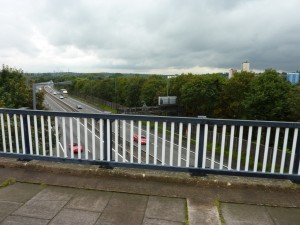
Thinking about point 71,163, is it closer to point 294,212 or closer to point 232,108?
point 294,212

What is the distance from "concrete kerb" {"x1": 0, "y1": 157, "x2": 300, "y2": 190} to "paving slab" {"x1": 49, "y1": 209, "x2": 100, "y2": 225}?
106cm

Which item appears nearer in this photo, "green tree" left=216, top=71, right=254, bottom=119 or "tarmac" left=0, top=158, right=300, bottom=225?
"tarmac" left=0, top=158, right=300, bottom=225

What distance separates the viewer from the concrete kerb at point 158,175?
367 centimetres

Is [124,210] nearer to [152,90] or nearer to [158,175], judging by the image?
[158,175]

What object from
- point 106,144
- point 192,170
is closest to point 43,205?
point 106,144

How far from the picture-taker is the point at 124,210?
2977mm

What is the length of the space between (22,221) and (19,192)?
0.79 meters

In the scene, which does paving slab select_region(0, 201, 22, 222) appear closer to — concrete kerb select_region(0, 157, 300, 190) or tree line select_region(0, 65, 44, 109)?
concrete kerb select_region(0, 157, 300, 190)

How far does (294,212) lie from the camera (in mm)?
3018

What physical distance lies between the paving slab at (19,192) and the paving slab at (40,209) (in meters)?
0.18

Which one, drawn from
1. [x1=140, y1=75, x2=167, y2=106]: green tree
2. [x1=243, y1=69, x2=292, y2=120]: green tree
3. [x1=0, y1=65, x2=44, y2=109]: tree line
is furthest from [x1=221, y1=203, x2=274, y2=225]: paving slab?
[x1=140, y1=75, x2=167, y2=106]: green tree

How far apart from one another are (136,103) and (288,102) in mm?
37492

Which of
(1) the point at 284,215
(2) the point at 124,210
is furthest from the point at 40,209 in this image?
(1) the point at 284,215

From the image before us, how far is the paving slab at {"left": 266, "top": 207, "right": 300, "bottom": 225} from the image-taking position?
2805 millimetres
